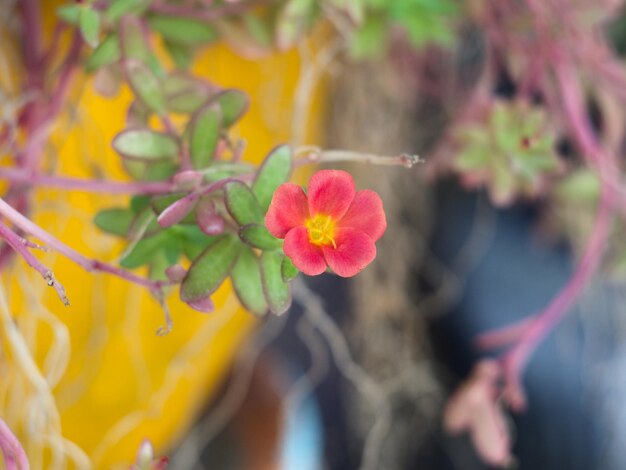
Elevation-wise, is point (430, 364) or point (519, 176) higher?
point (519, 176)

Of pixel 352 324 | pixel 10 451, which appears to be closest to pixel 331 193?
pixel 10 451

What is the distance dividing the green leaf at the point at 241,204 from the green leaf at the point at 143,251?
8cm

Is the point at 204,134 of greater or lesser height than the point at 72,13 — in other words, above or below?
below

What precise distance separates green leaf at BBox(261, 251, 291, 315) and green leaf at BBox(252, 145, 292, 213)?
3 centimetres

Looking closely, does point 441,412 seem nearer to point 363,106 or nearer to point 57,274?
point 363,106

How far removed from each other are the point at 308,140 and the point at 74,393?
40cm

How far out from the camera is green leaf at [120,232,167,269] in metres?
0.47

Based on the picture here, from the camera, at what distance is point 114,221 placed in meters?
0.50

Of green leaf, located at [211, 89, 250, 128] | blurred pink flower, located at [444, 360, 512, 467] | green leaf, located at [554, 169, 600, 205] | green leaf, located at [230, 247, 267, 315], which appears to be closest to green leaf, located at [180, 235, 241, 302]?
green leaf, located at [230, 247, 267, 315]

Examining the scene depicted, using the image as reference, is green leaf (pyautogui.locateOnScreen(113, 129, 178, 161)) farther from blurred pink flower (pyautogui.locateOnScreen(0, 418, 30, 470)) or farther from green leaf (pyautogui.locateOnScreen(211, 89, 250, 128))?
blurred pink flower (pyautogui.locateOnScreen(0, 418, 30, 470))

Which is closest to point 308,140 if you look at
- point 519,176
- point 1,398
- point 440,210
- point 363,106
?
point 363,106

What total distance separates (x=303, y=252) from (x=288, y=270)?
0.04m

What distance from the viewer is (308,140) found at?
2.94ft

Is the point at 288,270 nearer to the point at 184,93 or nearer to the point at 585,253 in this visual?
the point at 184,93
